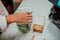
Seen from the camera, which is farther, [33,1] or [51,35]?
[33,1]

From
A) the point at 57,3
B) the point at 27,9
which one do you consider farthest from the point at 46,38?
the point at 27,9

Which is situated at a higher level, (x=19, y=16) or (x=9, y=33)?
(x=19, y=16)

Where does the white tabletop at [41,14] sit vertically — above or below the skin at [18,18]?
below

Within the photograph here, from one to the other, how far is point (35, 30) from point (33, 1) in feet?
1.64

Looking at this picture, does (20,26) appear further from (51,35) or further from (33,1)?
(33,1)

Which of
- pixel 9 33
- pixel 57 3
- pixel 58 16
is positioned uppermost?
pixel 57 3

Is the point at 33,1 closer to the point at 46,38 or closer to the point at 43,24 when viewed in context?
the point at 43,24

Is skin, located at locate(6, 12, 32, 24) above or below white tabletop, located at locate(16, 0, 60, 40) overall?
above

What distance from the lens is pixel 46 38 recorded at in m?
0.95

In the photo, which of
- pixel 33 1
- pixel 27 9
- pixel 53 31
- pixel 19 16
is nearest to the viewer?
pixel 19 16

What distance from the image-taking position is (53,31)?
3.31ft

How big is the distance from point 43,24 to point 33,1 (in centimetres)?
42

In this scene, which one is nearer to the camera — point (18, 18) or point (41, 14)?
point (18, 18)

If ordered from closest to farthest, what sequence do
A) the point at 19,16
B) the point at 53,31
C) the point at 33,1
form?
the point at 19,16 < the point at 53,31 < the point at 33,1
